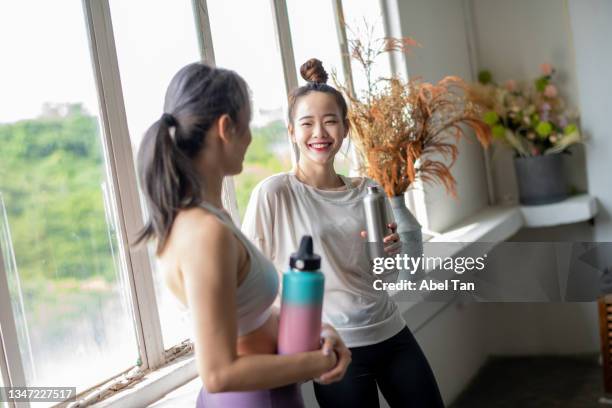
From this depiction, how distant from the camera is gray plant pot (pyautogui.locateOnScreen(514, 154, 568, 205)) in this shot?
3.73 m

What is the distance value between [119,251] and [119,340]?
0.23m

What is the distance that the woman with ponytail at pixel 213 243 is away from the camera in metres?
1.01

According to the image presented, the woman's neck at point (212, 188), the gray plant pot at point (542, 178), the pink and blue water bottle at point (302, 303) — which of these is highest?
the woman's neck at point (212, 188)

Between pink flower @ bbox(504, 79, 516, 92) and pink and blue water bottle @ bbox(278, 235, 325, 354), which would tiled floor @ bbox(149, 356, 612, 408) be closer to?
pink flower @ bbox(504, 79, 516, 92)

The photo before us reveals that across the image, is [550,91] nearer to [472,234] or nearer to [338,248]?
[472,234]

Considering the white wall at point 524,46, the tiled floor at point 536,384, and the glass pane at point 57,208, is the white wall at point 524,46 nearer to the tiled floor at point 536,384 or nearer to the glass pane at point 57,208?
the tiled floor at point 536,384

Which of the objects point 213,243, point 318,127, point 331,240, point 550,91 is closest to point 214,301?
point 213,243

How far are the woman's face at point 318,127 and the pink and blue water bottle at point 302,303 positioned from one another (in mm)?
644

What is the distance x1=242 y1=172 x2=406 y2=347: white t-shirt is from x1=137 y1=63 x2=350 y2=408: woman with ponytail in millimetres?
492

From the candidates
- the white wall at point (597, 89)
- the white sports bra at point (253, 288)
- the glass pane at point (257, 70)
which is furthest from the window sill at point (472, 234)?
the white sports bra at point (253, 288)

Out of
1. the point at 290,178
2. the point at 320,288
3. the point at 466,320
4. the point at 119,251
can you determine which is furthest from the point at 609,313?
the point at 320,288

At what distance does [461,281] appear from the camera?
263 cm

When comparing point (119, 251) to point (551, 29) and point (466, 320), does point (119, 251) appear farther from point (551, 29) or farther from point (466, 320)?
point (551, 29)

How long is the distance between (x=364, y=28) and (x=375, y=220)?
1.57m
